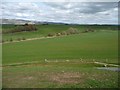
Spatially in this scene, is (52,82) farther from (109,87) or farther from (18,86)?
(109,87)

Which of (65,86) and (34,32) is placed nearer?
(65,86)

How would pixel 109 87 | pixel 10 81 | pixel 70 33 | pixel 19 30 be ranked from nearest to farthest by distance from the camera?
pixel 109 87 < pixel 10 81 < pixel 19 30 < pixel 70 33

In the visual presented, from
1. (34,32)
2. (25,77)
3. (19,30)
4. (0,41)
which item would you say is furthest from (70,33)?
(25,77)

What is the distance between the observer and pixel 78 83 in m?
14.0

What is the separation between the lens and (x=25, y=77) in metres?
16.2

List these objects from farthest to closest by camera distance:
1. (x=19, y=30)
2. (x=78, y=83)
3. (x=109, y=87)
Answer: (x=19, y=30) < (x=78, y=83) < (x=109, y=87)

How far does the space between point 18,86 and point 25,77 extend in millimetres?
2614

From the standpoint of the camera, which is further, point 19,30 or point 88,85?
point 19,30

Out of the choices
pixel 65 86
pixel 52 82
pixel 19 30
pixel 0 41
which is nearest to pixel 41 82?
pixel 52 82

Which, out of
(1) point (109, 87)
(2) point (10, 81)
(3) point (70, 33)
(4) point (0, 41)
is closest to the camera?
(1) point (109, 87)

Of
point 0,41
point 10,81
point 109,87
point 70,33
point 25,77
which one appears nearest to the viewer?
point 109,87

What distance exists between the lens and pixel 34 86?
13.5 m

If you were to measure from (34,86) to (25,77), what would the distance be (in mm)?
2873

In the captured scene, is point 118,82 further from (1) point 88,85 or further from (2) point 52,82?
(2) point 52,82
